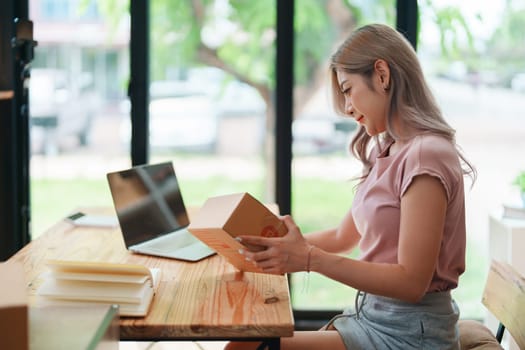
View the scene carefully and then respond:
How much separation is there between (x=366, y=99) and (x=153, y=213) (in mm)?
793

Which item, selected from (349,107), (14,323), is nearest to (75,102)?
(349,107)

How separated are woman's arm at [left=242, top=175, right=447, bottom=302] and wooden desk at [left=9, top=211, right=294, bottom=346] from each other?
0.10 m

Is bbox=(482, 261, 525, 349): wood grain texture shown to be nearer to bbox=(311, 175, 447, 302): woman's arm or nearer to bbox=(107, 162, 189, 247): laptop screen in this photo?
bbox=(311, 175, 447, 302): woman's arm

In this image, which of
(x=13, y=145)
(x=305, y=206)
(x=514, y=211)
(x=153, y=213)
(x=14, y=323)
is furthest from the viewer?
(x=305, y=206)

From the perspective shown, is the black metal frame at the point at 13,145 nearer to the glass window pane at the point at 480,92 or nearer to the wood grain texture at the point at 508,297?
the glass window pane at the point at 480,92

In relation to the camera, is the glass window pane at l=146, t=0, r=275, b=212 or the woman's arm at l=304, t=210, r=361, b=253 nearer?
the woman's arm at l=304, t=210, r=361, b=253

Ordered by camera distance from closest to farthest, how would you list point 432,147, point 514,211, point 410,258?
point 410,258 → point 432,147 → point 514,211

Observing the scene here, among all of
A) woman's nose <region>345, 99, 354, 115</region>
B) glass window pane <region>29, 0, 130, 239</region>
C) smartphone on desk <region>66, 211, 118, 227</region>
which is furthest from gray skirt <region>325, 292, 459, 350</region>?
glass window pane <region>29, 0, 130, 239</region>

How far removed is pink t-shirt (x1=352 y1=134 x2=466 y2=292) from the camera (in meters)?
1.77

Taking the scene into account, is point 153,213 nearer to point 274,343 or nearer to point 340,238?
point 340,238

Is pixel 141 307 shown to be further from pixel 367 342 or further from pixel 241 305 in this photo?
pixel 367 342

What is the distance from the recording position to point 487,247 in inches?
137

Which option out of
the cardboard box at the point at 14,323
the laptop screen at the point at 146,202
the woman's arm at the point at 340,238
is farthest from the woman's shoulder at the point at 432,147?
the cardboard box at the point at 14,323

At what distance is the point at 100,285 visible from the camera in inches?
63.6
